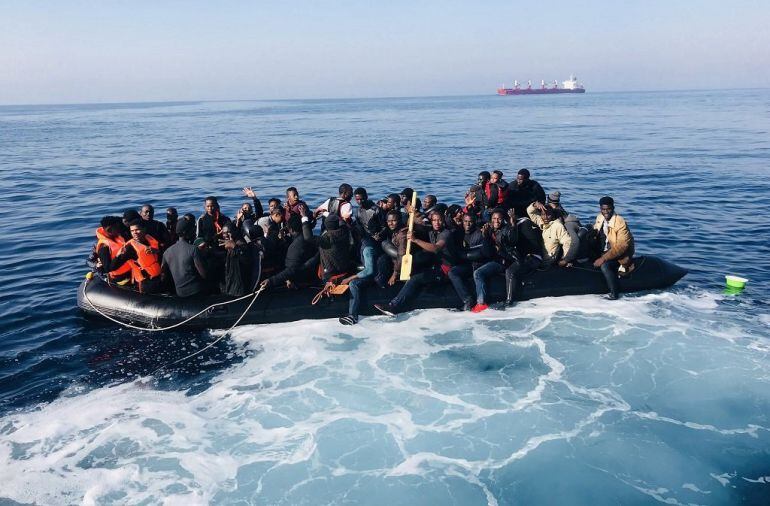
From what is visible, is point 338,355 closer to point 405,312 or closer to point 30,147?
point 405,312

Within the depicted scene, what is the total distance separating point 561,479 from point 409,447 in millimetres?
2077

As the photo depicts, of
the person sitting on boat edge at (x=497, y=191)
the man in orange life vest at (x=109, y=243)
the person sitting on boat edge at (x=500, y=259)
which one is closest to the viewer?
the man in orange life vest at (x=109, y=243)

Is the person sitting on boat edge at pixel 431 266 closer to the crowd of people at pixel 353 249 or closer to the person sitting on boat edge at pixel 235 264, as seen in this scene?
the crowd of people at pixel 353 249

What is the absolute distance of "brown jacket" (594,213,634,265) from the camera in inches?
440

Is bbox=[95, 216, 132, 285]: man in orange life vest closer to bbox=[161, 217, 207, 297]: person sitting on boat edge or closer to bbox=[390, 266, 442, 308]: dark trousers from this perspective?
bbox=[161, 217, 207, 297]: person sitting on boat edge

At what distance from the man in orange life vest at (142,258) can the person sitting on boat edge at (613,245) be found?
30.5ft

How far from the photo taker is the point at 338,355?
10008mm

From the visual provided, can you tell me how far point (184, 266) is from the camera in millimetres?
10250

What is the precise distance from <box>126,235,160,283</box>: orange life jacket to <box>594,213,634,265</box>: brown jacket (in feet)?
31.4

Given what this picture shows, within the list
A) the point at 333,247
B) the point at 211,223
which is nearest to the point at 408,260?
the point at 333,247

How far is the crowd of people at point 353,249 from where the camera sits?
1045cm

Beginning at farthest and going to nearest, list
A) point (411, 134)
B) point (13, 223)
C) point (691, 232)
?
1. point (411, 134)
2. point (13, 223)
3. point (691, 232)

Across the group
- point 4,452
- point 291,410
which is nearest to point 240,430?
point 291,410

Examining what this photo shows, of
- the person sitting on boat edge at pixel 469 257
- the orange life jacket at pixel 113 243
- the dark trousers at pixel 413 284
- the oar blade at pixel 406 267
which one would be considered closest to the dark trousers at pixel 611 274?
the person sitting on boat edge at pixel 469 257
